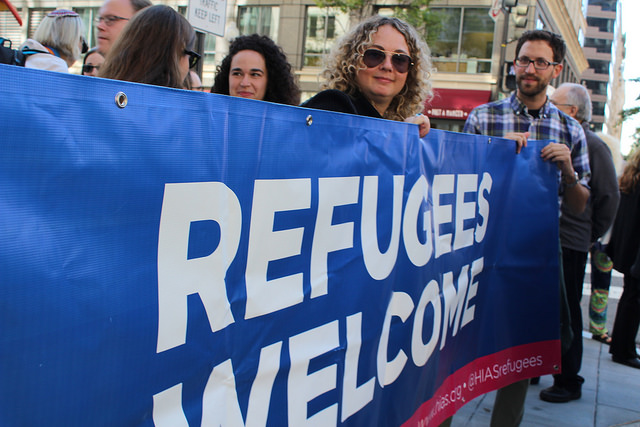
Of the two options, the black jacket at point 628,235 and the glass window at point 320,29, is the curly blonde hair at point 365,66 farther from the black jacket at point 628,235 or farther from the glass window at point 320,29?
the glass window at point 320,29

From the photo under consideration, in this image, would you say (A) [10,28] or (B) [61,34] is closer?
(B) [61,34]

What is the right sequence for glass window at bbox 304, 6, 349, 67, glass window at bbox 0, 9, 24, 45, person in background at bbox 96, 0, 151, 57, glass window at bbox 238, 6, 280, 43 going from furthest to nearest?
glass window at bbox 0, 9, 24, 45 → glass window at bbox 238, 6, 280, 43 → glass window at bbox 304, 6, 349, 67 → person in background at bbox 96, 0, 151, 57

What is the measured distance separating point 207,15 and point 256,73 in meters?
2.59

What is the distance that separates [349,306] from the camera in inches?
71.3

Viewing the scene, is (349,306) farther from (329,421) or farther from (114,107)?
(114,107)

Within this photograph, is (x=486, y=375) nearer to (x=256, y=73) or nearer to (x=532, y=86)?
(x=532, y=86)

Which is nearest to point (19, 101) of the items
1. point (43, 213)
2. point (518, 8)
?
point (43, 213)

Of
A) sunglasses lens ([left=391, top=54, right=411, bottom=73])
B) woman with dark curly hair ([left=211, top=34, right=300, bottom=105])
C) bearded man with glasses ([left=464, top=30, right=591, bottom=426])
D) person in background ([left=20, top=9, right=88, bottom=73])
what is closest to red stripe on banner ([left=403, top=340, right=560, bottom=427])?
bearded man with glasses ([left=464, top=30, right=591, bottom=426])

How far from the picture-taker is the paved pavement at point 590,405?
3.82 metres

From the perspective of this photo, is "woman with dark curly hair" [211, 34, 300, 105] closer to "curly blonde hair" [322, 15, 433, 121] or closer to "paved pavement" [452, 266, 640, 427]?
"curly blonde hair" [322, 15, 433, 121]

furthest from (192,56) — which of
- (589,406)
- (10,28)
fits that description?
(10,28)

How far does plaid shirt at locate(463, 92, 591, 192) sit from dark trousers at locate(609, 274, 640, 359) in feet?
6.63

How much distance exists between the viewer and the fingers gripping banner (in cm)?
96

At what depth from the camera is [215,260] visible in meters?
1.28
